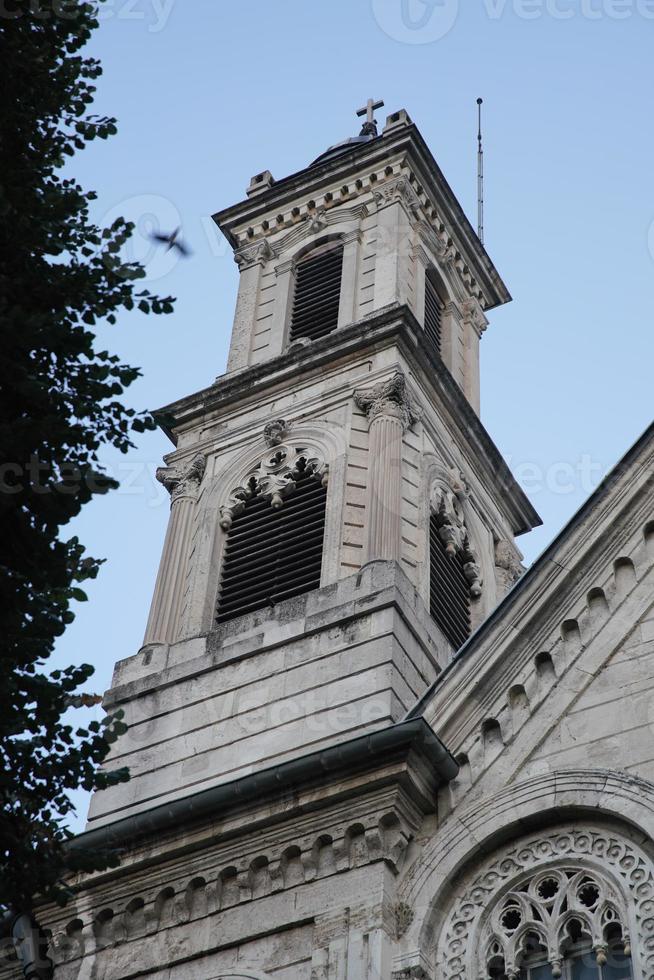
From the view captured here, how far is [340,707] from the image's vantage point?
842 inches

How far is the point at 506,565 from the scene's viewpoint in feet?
96.1

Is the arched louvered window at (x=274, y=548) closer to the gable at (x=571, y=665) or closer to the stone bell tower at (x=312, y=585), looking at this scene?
the stone bell tower at (x=312, y=585)

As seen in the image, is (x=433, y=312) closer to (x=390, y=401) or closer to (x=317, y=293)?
(x=317, y=293)

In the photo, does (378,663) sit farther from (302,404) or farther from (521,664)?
(302,404)

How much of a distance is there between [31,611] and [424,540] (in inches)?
497

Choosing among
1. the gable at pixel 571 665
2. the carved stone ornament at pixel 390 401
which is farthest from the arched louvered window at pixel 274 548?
the gable at pixel 571 665

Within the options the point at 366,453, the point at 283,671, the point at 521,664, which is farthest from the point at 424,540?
the point at 521,664

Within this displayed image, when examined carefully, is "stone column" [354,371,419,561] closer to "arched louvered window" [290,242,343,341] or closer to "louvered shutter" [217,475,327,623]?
"louvered shutter" [217,475,327,623]

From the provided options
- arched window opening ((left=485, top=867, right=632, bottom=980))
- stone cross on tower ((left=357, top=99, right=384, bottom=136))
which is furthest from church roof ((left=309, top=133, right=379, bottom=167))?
arched window opening ((left=485, top=867, right=632, bottom=980))

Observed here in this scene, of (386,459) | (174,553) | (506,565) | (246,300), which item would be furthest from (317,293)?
(174,553)

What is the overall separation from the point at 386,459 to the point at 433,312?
8350mm

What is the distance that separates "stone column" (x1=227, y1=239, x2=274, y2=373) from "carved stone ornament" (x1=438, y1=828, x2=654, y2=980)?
1567 cm

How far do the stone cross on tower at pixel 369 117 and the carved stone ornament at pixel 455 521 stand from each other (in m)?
14.8

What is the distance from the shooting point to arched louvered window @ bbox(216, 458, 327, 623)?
25.2 meters
